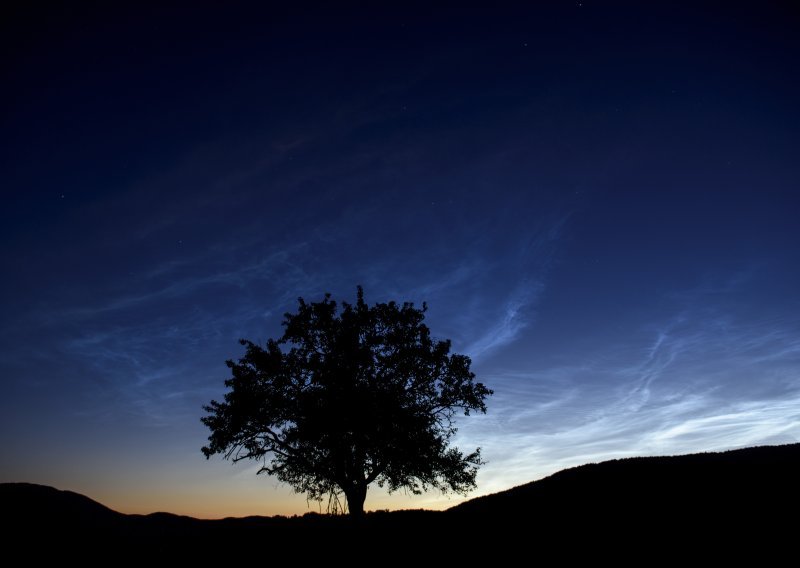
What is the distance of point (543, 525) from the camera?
16.5 metres

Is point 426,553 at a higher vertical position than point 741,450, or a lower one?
lower

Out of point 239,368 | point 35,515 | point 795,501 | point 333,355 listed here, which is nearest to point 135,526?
point 35,515

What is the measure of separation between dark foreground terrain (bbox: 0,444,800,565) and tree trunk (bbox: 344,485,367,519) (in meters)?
0.98

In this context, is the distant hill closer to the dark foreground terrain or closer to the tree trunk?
the dark foreground terrain

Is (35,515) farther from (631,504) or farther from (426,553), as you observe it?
(631,504)

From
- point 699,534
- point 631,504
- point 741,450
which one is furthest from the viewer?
point 741,450

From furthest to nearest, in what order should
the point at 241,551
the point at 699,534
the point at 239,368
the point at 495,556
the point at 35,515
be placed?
the point at 239,368 < the point at 35,515 < the point at 241,551 < the point at 495,556 < the point at 699,534

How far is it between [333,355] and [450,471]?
10.1 m

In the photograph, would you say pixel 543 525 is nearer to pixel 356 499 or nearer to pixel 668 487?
pixel 668 487

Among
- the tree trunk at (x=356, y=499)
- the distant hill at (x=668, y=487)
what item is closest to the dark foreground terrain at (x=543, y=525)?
the distant hill at (x=668, y=487)

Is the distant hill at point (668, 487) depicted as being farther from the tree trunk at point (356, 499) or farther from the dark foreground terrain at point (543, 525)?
the tree trunk at point (356, 499)

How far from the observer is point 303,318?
26734 mm

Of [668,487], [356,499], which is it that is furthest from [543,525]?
[356,499]

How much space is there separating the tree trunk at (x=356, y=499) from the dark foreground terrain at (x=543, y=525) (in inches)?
38.6
